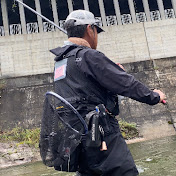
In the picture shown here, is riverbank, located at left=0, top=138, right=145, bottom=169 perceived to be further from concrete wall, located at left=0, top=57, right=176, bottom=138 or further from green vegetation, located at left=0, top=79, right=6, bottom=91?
green vegetation, located at left=0, top=79, right=6, bottom=91

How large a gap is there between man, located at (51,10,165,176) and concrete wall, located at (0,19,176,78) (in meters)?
13.1

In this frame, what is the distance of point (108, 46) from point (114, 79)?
13.8 metres

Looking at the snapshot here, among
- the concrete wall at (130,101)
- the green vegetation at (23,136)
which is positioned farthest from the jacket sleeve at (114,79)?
the concrete wall at (130,101)

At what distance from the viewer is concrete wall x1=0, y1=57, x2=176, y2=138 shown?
12.2 m

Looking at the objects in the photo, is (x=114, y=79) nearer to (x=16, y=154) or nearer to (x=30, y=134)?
(x=16, y=154)

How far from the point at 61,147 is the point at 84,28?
894mm

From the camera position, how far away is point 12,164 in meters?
8.54

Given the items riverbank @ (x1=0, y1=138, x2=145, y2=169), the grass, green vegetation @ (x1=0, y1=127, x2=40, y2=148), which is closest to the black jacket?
riverbank @ (x1=0, y1=138, x2=145, y2=169)

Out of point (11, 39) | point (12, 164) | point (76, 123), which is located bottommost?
point (12, 164)

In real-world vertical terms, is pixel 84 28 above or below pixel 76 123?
above

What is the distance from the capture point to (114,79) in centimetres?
181

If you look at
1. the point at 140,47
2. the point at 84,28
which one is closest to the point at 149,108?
the point at 140,47

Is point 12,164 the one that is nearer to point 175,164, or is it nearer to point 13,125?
point 13,125

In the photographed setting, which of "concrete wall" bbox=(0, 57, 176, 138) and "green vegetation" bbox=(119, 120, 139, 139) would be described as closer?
"green vegetation" bbox=(119, 120, 139, 139)
